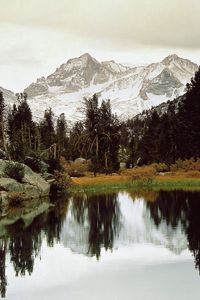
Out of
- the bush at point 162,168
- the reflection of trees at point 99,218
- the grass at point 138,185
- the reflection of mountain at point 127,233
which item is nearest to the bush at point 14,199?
the reflection of trees at point 99,218

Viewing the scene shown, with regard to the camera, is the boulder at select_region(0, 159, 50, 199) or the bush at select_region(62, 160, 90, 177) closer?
the boulder at select_region(0, 159, 50, 199)

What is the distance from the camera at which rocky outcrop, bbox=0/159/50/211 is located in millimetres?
38375

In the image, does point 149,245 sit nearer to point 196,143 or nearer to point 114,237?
point 114,237

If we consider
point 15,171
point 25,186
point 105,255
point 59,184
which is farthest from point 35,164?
point 105,255

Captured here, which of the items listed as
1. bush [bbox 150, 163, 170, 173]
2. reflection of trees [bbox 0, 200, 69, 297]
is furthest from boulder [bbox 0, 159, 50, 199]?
bush [bbox 150, 163, 170, 173]

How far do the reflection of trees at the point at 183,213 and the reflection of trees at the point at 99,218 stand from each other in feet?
6.72

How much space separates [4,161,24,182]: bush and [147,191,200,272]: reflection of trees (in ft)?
32.1

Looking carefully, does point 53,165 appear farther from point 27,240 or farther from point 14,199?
point 27,240

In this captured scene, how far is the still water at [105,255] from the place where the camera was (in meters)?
13.6

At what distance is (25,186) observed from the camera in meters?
41.2

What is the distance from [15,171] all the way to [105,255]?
24223mm

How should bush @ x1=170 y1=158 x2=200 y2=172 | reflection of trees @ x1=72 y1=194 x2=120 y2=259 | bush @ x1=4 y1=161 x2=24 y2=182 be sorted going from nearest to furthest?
reflection of trees @ x1=72 y1=194 x2=120 y2=259 → bush @ x1=4 y1=161 x2=24 y2=182 → bush @ x1=170 y1=158 x2=200 y2=172

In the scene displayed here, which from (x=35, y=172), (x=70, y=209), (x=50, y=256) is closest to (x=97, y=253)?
(x=50, y=256)

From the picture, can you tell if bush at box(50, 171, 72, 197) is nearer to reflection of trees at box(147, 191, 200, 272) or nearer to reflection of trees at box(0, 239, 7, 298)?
reflection of trees at box(147, 191, 200, 272)
